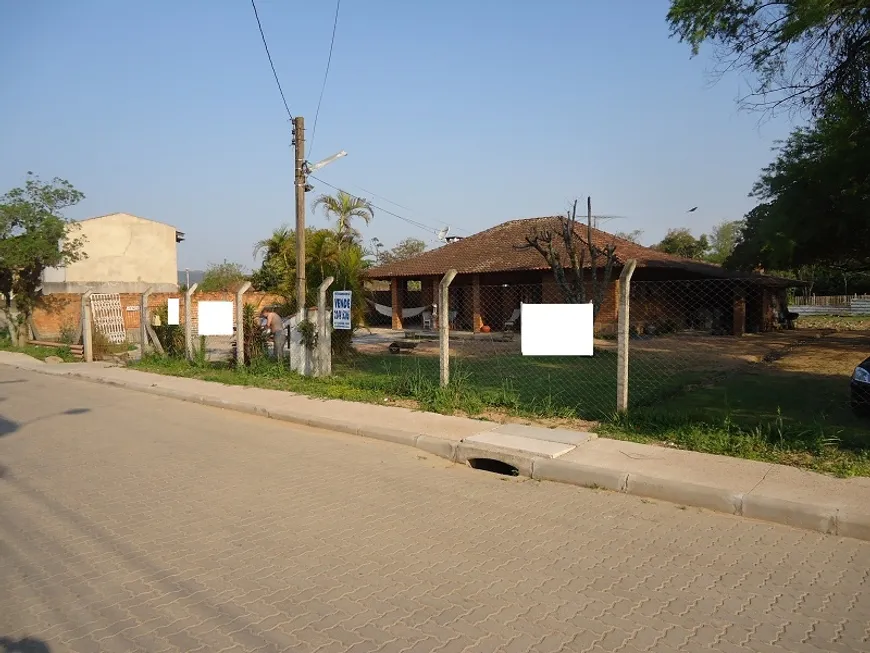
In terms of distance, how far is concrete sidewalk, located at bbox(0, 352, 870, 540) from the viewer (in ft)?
17.7

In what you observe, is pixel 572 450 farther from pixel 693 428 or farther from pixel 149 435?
pixel 149 435

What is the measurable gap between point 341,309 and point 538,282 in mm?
16300

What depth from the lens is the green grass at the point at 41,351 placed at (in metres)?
19.6

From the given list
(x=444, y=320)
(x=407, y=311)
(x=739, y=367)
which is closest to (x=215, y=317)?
(x=444, y=320)

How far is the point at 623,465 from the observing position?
6555 mm

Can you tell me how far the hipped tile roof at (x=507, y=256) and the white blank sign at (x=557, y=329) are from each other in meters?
16.6

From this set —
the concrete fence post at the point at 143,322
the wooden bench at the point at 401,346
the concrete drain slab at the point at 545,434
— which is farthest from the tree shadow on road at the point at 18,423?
the wooden bench at the point at 401,346

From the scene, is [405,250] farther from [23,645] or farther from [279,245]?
[23,645]

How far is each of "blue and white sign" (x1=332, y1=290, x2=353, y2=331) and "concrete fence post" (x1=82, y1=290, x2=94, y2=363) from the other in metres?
9.41

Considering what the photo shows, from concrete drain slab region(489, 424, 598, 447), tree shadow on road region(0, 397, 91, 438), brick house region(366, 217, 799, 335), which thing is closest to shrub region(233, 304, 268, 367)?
tree shadow on road region(0, 397, 91, 438)

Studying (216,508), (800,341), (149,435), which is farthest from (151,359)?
(800,341)

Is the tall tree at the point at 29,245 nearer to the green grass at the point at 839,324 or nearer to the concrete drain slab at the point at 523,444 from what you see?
the concrete drain slab at the point at 523,444

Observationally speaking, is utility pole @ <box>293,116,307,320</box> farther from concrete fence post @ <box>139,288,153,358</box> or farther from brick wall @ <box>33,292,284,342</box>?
brick wall @ <box>33,292,284,342</box>

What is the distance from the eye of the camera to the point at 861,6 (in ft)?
29.7
